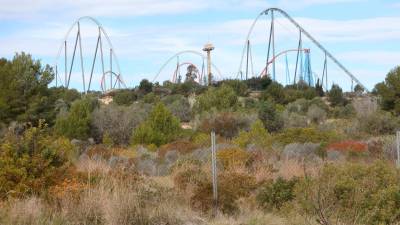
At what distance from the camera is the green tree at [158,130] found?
39781 mm

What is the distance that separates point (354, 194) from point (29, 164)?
18.7 ft

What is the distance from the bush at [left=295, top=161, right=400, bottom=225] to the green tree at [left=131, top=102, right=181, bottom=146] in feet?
95.6

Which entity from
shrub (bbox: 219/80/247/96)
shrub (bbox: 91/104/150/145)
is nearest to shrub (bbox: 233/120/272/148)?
shrub (bbox: 91/104/150/145)

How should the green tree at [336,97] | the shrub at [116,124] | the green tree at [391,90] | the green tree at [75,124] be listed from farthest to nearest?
the green tree at [336,97] → the green tree at [391,90] → the shrub at [116,124] → the green tree at [75,124]

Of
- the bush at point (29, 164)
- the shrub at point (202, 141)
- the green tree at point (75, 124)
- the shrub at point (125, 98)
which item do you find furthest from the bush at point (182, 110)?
the bush at point (29, 164)

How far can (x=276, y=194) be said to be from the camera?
38.7 ft

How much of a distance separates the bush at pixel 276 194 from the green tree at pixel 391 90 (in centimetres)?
5115

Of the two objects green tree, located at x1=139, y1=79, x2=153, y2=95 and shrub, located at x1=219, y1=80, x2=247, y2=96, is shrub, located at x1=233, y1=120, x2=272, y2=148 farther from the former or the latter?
green tree, located at x1=139, y1=79, x2=153, y2=95

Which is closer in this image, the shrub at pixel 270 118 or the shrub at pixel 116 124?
the shrub at pixel 116 124

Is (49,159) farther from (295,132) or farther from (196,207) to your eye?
(295,132)

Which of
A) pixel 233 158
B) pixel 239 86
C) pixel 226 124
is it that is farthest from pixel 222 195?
pixel 239 86

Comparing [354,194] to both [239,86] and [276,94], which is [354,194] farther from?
[239,86]

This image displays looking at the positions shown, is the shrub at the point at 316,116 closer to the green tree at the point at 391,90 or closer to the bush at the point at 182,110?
the green tree at the point at 391,90

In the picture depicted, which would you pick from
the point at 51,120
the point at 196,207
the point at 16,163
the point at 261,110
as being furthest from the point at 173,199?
the point at 51,120
